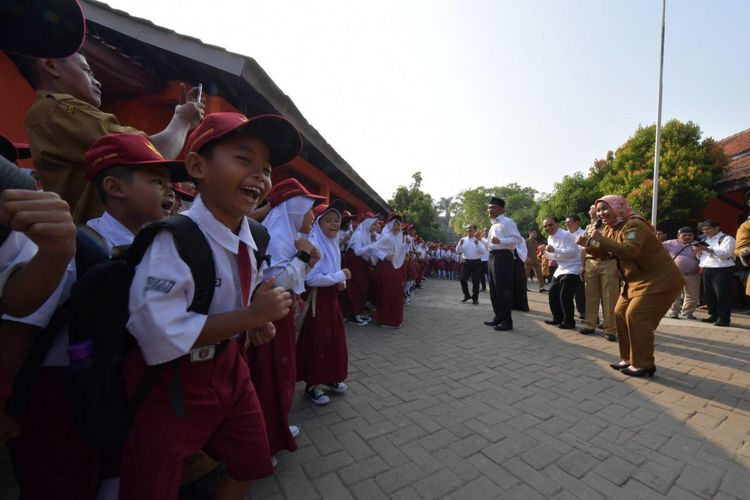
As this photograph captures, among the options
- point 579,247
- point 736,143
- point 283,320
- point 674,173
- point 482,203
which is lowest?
point 283,320

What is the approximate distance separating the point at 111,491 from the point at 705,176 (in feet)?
51.3

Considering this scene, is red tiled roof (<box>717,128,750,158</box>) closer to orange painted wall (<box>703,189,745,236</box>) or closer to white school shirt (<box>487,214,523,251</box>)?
orange painted wall (<box>703,189,745,236</box>)

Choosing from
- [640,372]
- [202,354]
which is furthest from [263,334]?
[640,372]

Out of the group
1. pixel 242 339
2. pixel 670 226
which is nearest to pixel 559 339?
pixel 242 339

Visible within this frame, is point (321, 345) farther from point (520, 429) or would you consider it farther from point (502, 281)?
point (502, 281)

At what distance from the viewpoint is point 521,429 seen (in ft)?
8.89

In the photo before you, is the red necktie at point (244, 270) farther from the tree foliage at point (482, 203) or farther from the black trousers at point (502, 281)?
the tree foliage at point (482, 203)

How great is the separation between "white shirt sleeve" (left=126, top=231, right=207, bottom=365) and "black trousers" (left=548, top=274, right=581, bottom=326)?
6609 millimetres

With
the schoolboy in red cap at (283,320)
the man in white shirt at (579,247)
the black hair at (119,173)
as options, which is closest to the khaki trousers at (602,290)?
the man in white shirt at (579,247)

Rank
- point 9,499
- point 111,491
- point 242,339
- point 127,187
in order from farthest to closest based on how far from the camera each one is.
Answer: point 9,499 < point 242,339 < point 127,187 < point 111,491

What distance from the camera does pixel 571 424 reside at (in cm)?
281

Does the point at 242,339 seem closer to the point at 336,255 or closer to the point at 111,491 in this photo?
the point at 111,491

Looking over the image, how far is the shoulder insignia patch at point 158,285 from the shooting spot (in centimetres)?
104

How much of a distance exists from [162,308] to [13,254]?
49 centimetres
